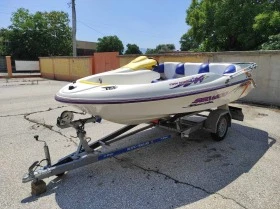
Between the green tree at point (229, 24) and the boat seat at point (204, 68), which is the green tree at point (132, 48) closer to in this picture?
the green tree at point (229, 24)

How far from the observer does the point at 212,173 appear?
383cm

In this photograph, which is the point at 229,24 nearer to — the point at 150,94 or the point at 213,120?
the point at 213,120

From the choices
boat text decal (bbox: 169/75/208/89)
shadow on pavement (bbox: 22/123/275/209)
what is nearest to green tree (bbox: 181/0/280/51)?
shadow on pavement (bbox: 22/123/275/209)

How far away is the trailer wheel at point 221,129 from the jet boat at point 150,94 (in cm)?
30

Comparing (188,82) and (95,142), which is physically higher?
(188,82)

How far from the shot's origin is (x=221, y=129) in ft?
16.8

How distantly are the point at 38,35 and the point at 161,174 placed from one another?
3679cm

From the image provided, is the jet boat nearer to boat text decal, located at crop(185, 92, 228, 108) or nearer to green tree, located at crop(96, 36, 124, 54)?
boat text decal, located at crop(185, 92, 228, 108)

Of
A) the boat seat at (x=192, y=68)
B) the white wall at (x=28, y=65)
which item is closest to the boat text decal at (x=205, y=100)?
the boat seat at (x=192, y=68)

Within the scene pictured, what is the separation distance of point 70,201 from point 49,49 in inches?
1446

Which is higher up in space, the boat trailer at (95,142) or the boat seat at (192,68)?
the boat seat at (192,68)

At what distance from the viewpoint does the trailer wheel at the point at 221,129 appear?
16.4ft

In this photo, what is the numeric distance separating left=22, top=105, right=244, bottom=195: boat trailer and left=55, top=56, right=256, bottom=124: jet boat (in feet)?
0.70

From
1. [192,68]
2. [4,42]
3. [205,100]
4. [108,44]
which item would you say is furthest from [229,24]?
[108,44]
